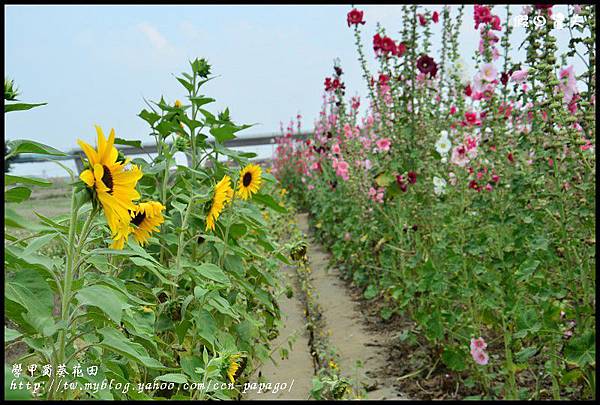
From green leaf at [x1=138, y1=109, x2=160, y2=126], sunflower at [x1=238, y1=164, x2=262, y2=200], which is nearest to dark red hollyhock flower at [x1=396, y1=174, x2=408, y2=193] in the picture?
sunflower at [x1=238, y1=164, x2=262, y2=200]

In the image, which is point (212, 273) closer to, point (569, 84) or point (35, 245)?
point (35, 245)

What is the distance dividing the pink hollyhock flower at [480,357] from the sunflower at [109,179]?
2.07m

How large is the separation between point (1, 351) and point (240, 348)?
136 cm

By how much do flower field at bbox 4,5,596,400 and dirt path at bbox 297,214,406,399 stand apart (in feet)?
0.07

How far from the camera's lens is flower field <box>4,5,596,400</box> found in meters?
1.19

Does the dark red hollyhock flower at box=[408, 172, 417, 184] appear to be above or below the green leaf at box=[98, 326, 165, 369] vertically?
above

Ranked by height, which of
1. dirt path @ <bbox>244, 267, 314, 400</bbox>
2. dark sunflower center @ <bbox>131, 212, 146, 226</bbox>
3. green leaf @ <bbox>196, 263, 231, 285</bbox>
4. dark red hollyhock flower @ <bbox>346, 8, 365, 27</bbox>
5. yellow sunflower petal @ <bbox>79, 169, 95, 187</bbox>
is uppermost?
dark red hollyhock flower @ <bbox>346, 8, 365, 27</bbox>

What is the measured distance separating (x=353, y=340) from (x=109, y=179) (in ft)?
9.99

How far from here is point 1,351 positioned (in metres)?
0.93

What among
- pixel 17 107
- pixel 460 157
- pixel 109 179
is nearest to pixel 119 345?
pixel 109 179

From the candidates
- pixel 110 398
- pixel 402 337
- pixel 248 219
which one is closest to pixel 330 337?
pixel 402 337

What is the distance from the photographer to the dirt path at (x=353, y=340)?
318 centimetres

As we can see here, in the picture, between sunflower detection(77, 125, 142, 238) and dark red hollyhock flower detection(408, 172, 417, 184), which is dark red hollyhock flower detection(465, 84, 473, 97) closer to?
dark red hollyhock flower detection(408, 172, 417, 184)

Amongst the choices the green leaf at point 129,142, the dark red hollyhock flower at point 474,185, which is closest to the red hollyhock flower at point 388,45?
the dark red hollyhock flower at point 474,185
